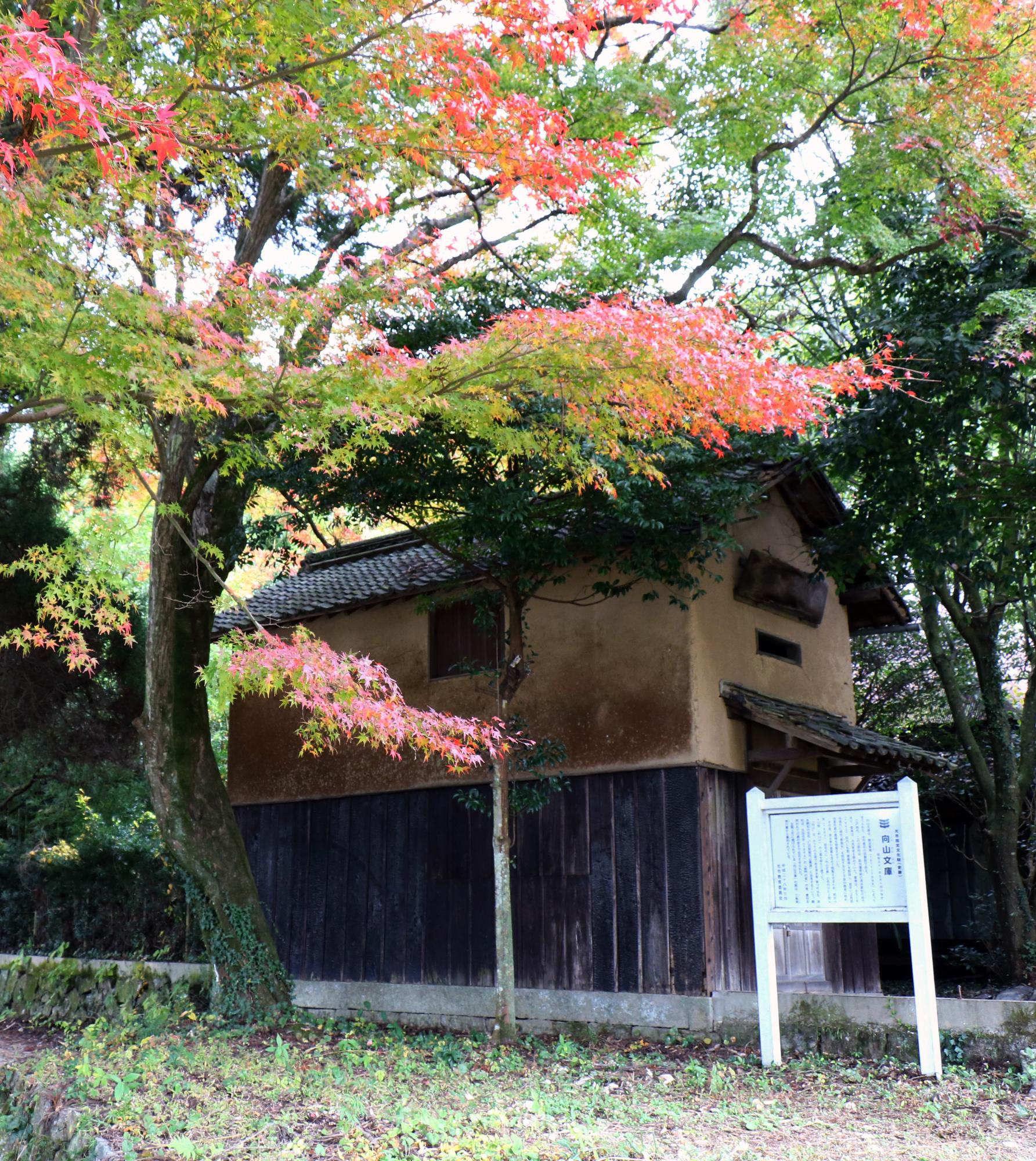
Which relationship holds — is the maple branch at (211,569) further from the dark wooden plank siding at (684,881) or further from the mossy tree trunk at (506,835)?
the dark wooden plank siding at (684,881)

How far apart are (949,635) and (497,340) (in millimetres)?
10417

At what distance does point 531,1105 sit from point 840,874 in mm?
2911

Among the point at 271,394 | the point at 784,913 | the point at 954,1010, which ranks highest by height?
the point at 271,394

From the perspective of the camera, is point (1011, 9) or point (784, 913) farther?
point (1011, 9)

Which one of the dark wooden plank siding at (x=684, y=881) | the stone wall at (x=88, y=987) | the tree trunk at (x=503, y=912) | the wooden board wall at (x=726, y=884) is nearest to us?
the tree trunk at (x=503, y=912)

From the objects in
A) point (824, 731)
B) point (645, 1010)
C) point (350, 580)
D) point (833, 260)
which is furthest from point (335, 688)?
point (833, 260)

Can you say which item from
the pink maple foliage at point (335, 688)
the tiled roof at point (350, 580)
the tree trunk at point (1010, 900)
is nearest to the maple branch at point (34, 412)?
the pink maple foliage at point (335, 688)

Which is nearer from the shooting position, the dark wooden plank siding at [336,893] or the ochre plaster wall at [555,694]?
the ochre plaster wall at [555,694]

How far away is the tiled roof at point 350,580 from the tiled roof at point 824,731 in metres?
3.49

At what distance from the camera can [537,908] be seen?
37.9ft

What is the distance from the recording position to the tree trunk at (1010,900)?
12812 millimetres

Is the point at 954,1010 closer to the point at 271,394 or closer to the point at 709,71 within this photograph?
the point at 271,394

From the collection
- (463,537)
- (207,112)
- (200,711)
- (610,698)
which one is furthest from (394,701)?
(207,112)

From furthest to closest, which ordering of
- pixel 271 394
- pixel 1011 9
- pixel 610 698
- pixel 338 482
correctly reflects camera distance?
pixel 610 698 < pixel 338 482 < pixel 1011 9 < pixel 271 394
